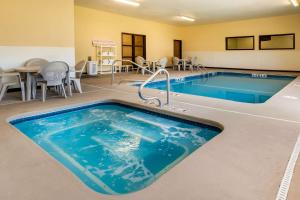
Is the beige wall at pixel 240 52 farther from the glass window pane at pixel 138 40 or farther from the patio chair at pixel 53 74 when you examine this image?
the patio chair at pixel 53 74

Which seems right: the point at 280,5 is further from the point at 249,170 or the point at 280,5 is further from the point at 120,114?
the point at 249,170

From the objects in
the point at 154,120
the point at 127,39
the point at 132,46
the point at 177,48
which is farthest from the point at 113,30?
the point at 154,120

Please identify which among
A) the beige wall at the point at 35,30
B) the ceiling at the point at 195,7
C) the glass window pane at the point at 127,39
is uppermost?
the ceiling at the point at 195,7

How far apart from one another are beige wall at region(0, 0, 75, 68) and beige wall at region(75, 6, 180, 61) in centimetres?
262

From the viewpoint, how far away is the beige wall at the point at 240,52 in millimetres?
11094

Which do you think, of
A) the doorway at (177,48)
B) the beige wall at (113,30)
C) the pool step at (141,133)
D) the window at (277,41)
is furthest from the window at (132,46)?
the pool step at (141,133)

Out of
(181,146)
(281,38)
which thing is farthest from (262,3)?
(181,146)

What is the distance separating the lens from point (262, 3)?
8320mm

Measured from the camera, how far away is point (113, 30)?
10.4 m

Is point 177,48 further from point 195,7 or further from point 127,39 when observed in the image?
point 195,7

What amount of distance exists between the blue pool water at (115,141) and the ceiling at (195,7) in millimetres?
5373

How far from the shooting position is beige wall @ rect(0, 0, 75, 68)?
219 inches

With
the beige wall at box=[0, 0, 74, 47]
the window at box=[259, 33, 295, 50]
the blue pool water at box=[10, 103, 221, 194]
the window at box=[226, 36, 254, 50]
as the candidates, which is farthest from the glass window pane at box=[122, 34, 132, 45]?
the blue pool water at box=[10, 103, 221, 194]

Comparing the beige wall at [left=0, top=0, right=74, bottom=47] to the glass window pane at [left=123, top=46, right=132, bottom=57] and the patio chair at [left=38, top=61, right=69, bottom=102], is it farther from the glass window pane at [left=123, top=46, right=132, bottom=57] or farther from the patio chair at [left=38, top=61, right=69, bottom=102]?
the glass window pane at [left=123, top=46, right=132, bottom=57]
